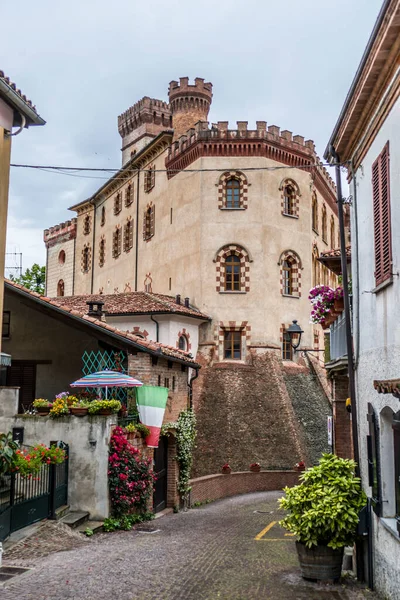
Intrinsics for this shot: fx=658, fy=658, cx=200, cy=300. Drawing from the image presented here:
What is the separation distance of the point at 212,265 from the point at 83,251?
68.4 feet

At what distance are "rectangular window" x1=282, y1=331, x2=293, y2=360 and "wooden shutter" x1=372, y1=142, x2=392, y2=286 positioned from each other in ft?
76.1

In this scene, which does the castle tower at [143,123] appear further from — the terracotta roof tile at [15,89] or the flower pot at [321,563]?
the flower pot at [321,563]

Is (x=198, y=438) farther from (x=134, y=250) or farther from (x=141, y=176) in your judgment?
(x=141, y=176)

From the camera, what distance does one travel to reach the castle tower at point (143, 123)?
55.5 metres

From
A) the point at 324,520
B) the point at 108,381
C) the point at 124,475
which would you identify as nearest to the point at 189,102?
the point at 108,381

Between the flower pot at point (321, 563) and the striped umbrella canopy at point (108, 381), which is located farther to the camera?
the striped umbrella canopy at point (108, 381)

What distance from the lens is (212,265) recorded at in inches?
1267

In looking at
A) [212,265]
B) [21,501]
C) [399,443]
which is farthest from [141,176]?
[399,443]

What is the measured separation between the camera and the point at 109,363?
727 inches

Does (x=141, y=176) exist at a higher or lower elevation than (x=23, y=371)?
higher

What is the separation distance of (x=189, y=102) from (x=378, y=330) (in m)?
30.9

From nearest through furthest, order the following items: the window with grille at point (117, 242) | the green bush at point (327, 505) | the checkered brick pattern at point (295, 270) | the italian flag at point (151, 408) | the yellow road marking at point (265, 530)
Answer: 1. the green bush at point (327, 505)
2. the yellow road marking at point (265, 530)
3. the italian flag at point (151, 408)
4. the checkered brick pattern at point (295, 270)
5. the window with grille at point (117, 242)

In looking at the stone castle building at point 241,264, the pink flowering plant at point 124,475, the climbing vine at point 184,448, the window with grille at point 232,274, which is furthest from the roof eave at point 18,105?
the window with grille at point 232,274

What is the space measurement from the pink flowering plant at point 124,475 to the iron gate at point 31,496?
109 centimetres
